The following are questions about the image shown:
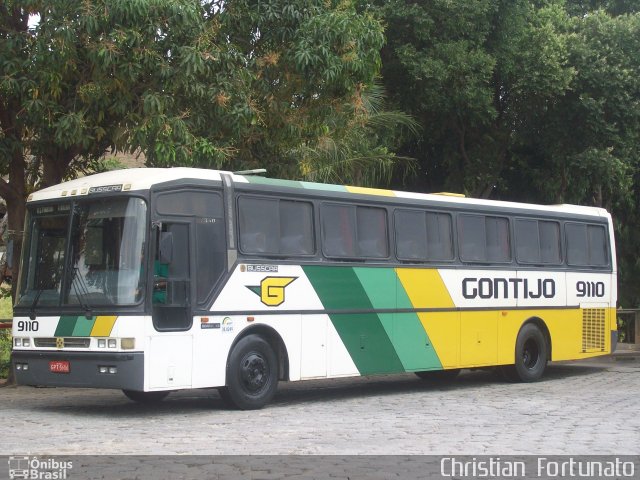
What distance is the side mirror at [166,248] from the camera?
41.4ft

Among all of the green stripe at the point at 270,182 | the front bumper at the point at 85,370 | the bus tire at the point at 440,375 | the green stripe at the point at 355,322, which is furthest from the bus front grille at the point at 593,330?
the front bumper at the point at 85,370

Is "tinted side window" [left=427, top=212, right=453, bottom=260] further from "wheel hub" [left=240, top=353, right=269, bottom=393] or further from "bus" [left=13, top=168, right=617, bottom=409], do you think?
"wheel hub" [left=240, top=353, right=269, bottom=393]

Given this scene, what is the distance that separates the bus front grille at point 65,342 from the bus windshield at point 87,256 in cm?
42

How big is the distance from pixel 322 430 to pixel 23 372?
4.18m

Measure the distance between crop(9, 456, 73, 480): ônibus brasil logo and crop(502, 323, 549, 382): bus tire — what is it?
11004mm

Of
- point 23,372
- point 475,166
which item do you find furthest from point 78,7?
point 475,166

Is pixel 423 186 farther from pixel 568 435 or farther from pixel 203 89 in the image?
pixel 568 435

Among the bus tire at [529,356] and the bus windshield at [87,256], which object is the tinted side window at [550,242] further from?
the bus windshield at [87,256]

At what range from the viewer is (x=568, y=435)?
11.3 meters

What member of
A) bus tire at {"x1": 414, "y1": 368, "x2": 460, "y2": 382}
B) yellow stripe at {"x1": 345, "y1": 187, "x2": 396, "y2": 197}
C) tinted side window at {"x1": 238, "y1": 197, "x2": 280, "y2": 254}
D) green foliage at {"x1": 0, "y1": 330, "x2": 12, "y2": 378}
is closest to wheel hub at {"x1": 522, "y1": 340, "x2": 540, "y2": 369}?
bus tire at {"x1": 414, "y1": 368, "x2": 460, "y2": 382}

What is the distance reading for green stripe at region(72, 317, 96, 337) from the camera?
12.8m

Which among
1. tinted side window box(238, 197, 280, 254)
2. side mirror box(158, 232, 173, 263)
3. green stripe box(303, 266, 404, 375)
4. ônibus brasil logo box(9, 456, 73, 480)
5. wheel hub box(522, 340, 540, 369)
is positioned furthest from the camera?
wheel hub box(522, 340, 540, 369)

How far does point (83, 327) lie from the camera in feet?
42.1

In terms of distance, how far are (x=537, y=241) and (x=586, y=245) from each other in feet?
5.70
